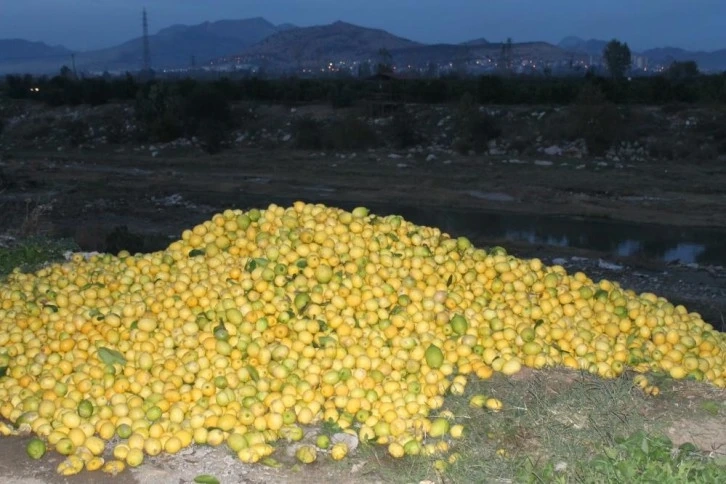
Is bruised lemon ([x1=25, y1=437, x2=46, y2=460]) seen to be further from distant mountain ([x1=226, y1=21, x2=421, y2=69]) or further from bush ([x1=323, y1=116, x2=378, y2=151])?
distant mountain ([x1=226, y1=21, x2=421, y2=69])

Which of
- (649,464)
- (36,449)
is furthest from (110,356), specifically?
(649,464)

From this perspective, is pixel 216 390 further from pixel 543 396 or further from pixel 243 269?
pixel 543 396

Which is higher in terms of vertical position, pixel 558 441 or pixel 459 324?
pixel 459 324

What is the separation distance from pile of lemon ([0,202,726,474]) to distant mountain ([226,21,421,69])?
139 meters

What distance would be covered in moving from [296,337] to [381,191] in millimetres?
17829

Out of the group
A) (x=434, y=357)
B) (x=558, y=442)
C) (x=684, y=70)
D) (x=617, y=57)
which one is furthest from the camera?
(x=617, y=57)

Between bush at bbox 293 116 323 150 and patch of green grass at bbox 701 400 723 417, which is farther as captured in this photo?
bush at bbox 293 116 323 150

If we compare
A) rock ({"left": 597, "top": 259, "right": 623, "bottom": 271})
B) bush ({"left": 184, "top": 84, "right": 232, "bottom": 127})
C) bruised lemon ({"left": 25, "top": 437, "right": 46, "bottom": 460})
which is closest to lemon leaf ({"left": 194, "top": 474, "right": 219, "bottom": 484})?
bruised lemon ({"left": 25, "top": 437, "right": 46, "bottom": 460})

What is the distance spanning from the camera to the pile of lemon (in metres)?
3.80

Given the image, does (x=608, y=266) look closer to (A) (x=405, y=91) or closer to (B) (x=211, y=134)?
(B) (x=211, y=134)

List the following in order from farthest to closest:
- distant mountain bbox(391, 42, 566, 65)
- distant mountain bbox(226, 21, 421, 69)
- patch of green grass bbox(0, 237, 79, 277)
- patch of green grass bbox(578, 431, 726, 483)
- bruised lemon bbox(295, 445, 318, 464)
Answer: distant mountain bbox(226, 21, 421, 69), distant mountain bbox(391, 42, 566, 65), patch of green grass bbox(0, 237, 79, 277), bruised lemon bbox(295, 445, 318, 464), patch of green grass bbox(578, 431, 726, 483)

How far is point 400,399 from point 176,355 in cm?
126

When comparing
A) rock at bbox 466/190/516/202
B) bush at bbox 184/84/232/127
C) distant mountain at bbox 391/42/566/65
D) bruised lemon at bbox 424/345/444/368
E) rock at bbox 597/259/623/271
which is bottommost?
rock at bbox 597/259/623/271

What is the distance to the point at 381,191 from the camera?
21.9m
